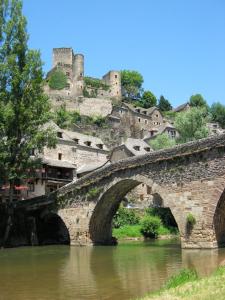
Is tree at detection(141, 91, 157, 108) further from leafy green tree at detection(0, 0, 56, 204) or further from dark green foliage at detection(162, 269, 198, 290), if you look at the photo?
Result: dark green foliage at detection(162, 269, 198, 290)

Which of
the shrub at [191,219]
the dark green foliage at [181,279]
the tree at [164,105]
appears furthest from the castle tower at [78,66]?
the dark green foliage at [181,279]

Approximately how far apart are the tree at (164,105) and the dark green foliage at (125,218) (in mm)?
66449

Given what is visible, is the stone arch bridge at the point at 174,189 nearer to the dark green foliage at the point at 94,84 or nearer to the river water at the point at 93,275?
the river water at the point at 93,275

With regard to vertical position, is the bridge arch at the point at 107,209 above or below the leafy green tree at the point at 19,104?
below

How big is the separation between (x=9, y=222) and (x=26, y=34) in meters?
13.1

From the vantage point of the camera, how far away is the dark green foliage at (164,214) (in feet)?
125

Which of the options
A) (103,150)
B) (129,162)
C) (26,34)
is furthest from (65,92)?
(129,162)

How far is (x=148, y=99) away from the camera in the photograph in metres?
100

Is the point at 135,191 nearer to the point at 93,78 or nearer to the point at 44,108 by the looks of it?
the point at 44,108

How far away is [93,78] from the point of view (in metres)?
97.3

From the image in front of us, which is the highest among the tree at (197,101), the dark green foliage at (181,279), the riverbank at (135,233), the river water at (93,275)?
the tree at (197,101)

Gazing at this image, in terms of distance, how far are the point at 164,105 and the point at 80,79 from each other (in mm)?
23149

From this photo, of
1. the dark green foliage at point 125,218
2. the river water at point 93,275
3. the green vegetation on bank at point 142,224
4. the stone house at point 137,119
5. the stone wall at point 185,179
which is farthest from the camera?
the stone house at point 137,119

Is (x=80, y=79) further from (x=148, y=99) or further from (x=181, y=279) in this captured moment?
(x=181, y=279)
